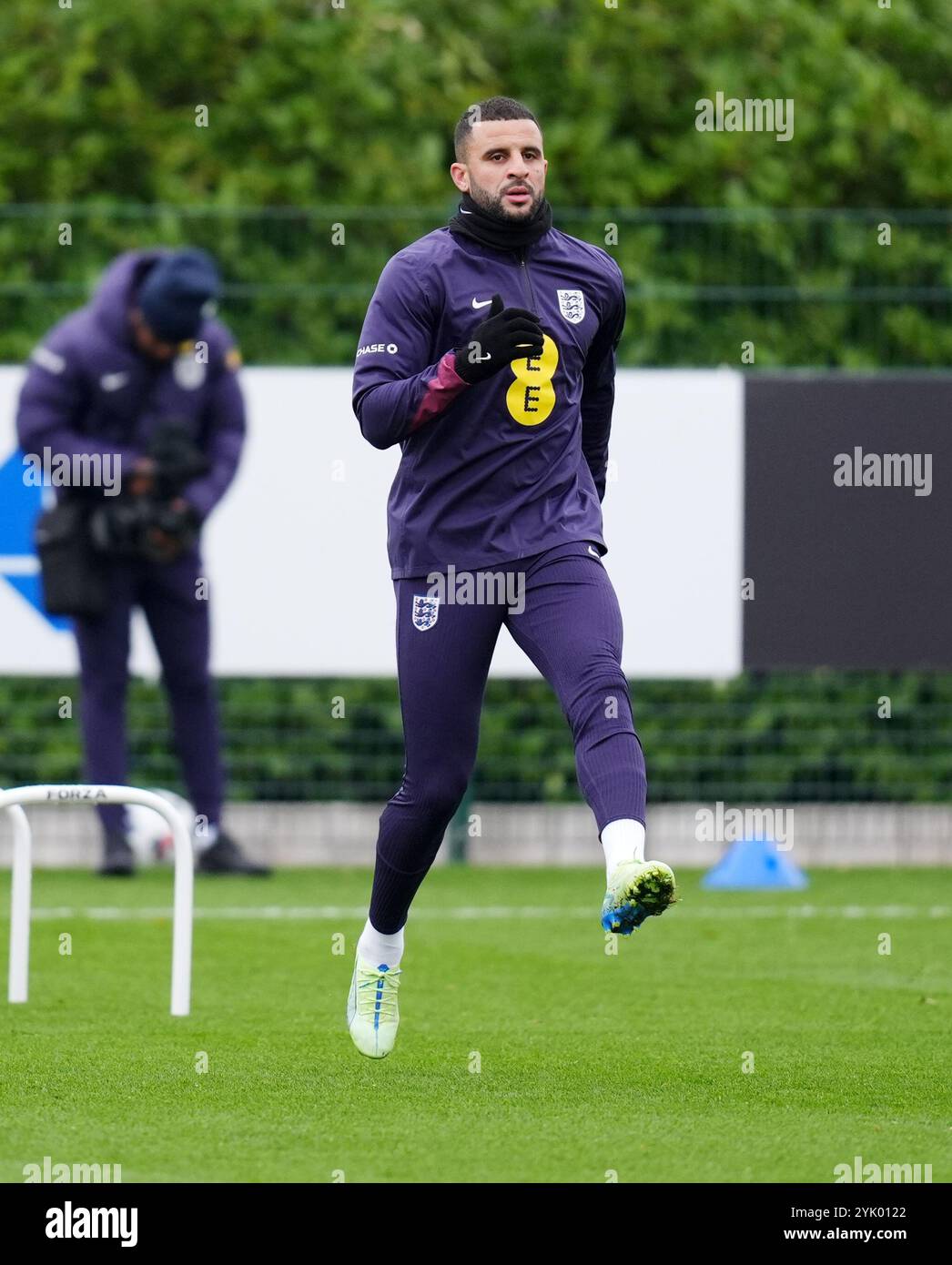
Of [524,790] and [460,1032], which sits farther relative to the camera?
[524,790]

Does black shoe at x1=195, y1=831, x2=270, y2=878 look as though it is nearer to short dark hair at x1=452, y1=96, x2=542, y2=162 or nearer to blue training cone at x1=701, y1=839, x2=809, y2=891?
blue training cone at x1=701, y1=839, x2=809, y2=891

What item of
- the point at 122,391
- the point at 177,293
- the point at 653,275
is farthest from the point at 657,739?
the point at 177,293

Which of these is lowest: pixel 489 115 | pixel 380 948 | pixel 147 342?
pixel 380 948

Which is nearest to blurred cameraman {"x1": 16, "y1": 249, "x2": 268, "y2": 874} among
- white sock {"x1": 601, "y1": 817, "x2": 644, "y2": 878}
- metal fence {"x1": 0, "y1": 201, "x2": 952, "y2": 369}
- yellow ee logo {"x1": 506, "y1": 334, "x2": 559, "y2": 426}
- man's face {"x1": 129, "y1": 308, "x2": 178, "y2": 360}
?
man's face {"x1": 129, "y1": 308, "x2": 178, "y2": 360}

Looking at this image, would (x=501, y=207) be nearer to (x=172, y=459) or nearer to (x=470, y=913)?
(x=470, y=913)

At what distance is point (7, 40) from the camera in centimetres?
1185

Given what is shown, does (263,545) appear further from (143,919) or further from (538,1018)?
(538,1018)

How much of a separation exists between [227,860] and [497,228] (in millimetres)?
5700

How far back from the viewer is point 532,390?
570 cm

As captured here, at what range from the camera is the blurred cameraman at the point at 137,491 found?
1064 cm

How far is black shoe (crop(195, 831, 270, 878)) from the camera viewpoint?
10945 millimetres

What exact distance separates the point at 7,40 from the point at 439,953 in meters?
5.61

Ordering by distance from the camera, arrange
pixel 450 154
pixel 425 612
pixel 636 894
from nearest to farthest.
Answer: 1. pixel 636 894
2. pixel 425 612
3. pixel 450 154
